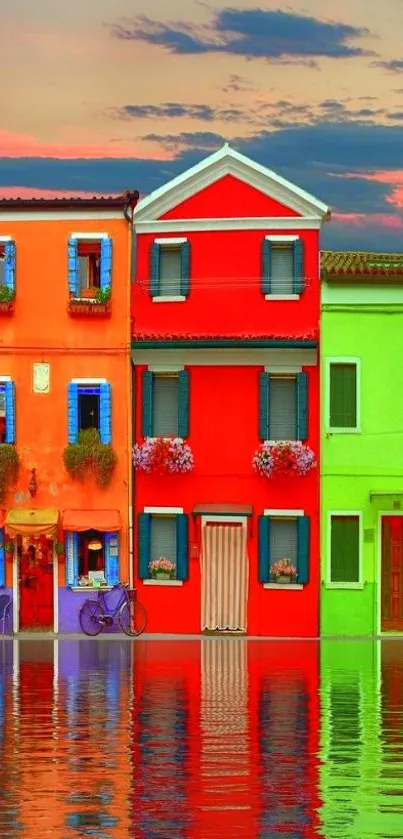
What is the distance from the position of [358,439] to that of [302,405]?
61.7 inches

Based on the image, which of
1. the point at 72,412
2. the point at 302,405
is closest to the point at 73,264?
the point at 72,412

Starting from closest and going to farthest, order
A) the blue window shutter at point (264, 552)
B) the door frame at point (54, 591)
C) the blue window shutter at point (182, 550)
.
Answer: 1. the blue window shutter at point (264, 552)
2. the blue window shutter at point (182, 550)
3. the door frame at point (54, 591)

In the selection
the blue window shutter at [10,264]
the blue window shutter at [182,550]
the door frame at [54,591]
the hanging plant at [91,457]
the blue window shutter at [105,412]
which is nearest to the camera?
the blue window shutter at [182,550]

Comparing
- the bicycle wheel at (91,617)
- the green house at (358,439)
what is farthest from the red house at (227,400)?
the bicycle wheel at (91,617)

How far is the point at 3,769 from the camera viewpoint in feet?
65.1

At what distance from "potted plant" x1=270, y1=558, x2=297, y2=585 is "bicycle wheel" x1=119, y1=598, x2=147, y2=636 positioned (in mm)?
3259

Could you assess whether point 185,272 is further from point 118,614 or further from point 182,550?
point 118,614

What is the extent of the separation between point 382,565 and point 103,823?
2261 cm

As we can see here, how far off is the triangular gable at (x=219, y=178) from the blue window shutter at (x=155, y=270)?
74 centimetres

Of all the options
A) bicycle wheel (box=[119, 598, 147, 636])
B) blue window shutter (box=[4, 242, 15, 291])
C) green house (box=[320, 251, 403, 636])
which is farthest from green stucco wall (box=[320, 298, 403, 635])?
blue window shutter (box=[4, 242, 15, 291])

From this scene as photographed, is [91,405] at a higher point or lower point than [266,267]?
lower

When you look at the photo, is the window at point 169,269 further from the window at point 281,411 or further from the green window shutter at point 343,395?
the green window shutter at point 343,395

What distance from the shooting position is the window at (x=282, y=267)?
38344 millimetres

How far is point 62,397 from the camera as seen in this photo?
3906 centimetres
